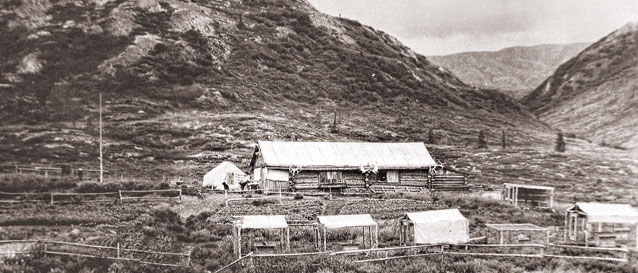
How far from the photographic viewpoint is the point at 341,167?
169 ft

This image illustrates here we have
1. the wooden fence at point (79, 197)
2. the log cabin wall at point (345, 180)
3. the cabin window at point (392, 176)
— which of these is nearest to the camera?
the wooden fence at point (79, 197)

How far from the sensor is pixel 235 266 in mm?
26328

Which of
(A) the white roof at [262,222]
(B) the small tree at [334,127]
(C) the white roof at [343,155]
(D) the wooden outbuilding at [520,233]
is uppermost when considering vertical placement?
(B) the small tree at [334,127]

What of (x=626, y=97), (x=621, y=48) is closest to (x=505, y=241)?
(x=626, y=97)

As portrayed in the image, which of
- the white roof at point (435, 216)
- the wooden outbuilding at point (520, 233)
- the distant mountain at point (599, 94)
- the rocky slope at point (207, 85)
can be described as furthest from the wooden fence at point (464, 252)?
the distant mountain at point (599, 94)

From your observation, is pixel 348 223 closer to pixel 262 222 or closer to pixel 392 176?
pixel 262 222

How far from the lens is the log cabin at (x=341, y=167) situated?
5044 cm

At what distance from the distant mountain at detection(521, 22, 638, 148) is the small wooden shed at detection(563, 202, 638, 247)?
289 feet

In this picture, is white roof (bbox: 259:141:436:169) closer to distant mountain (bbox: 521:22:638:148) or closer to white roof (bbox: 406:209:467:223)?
white roof (bbox: 406:209:467:223)

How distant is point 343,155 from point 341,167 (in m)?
2.13

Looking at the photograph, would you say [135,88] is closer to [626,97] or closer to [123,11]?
[123,11]

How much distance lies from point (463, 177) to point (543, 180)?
80.8 feet

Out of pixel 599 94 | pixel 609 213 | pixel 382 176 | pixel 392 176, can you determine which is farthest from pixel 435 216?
pixel 599 94

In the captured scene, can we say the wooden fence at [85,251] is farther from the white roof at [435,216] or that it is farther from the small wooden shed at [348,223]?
the white roof at [435,216]
